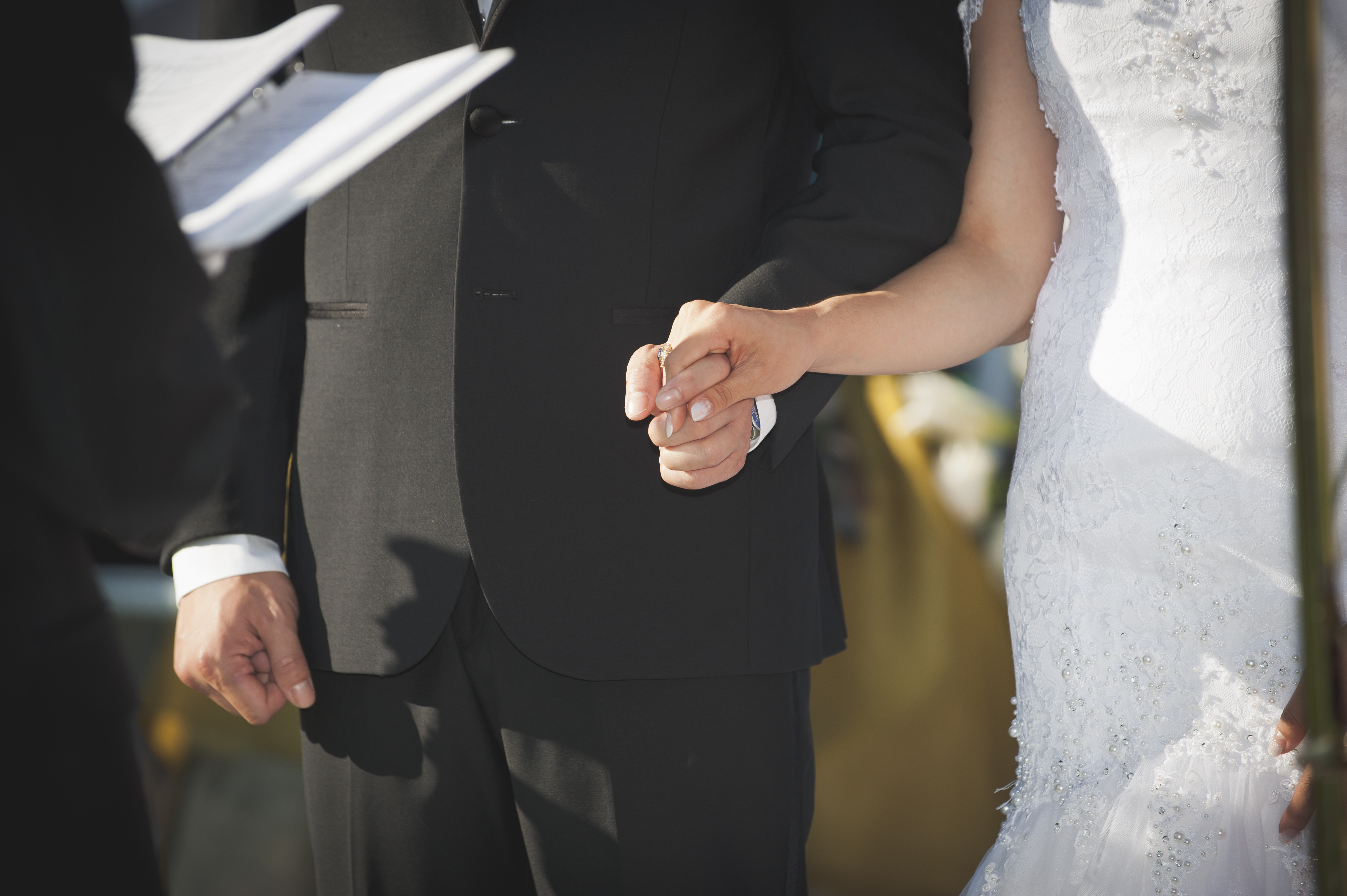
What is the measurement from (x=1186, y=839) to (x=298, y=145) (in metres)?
1.07

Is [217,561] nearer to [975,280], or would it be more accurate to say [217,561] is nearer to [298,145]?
[298,145]

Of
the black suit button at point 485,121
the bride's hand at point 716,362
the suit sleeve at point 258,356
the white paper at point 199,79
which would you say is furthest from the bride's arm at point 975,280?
the suit sleeve at point 258,356

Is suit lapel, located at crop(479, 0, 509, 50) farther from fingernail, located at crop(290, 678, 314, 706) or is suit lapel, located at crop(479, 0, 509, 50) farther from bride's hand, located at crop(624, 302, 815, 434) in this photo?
fingernail, located at crop(290, 678, 314, 706)

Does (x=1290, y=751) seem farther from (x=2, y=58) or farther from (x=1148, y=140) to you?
(x=2, y=58)

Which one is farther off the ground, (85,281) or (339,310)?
(85,281)

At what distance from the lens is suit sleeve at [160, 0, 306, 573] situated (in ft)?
4.08

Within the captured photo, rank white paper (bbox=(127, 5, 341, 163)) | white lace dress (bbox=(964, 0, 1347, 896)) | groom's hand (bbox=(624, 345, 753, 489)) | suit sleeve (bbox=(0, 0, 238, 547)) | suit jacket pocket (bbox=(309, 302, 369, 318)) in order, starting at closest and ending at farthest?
suit sleeve (bbox=(0, 0, 238, 547)) < white paper (bbox=(127, 5, 341, 163)) < groom's hand (bbox=(624, 345, 753, 489)) < white lace dress (bbox=(964, 0, 1347, 896)) < suit jacket pocket (bbox=(309, 302, 369, 318))

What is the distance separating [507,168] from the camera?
1.12 meters

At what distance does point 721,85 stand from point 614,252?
23cm

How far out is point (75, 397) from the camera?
0.60 m

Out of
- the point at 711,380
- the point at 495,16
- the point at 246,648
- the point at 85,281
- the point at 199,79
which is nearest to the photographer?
the point at 85,281

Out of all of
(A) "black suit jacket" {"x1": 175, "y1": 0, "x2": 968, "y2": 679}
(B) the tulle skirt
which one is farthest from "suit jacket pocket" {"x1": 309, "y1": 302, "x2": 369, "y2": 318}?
(B) the tulle skirt

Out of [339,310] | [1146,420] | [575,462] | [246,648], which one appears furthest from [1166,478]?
[246,648]

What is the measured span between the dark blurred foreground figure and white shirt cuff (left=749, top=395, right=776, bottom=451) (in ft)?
2.03
